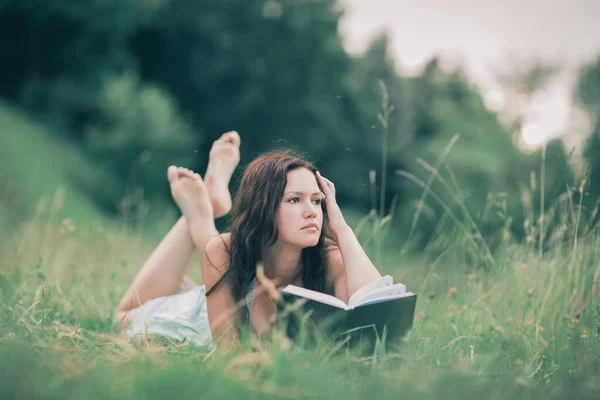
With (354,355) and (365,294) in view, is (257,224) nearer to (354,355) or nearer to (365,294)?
(365,294)

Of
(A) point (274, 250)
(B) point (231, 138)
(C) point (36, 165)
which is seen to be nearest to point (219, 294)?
(A) point (274, 250)

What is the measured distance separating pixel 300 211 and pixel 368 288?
41cm

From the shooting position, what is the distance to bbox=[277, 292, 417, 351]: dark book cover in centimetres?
175

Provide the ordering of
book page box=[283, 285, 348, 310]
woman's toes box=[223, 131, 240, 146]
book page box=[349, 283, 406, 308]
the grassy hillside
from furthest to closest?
the grassy hillside
woman's toes box=[223, 131, 240, 146]
book page box=[349, 283, 406, 308]
book page box=[283, 285, 348, 310]

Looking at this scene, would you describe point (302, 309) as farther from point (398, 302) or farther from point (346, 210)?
point (346, 210)

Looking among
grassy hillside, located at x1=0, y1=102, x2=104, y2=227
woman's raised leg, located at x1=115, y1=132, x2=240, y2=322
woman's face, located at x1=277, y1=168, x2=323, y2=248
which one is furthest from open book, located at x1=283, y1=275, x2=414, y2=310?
grassy hillside, located at x1=0, y1=102, x2=104, y2=227

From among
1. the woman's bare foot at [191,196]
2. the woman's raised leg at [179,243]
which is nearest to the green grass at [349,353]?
the woman's raised leg at [179,243]

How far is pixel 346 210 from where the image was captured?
13406mm

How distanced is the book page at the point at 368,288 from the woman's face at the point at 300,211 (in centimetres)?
30

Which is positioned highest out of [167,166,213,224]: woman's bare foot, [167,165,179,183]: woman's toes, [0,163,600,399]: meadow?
[167,165,179,183]: woman's toes

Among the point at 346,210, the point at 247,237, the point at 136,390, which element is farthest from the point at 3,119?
the point at 136,390

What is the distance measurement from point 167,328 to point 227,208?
804 mm

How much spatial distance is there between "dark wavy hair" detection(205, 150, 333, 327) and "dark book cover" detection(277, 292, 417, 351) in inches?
14.1

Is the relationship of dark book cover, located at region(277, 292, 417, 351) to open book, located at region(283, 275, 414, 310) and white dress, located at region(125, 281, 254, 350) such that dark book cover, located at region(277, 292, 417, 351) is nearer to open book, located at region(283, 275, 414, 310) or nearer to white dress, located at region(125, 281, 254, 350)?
open book, located at region(283, 275, 414, 310)
